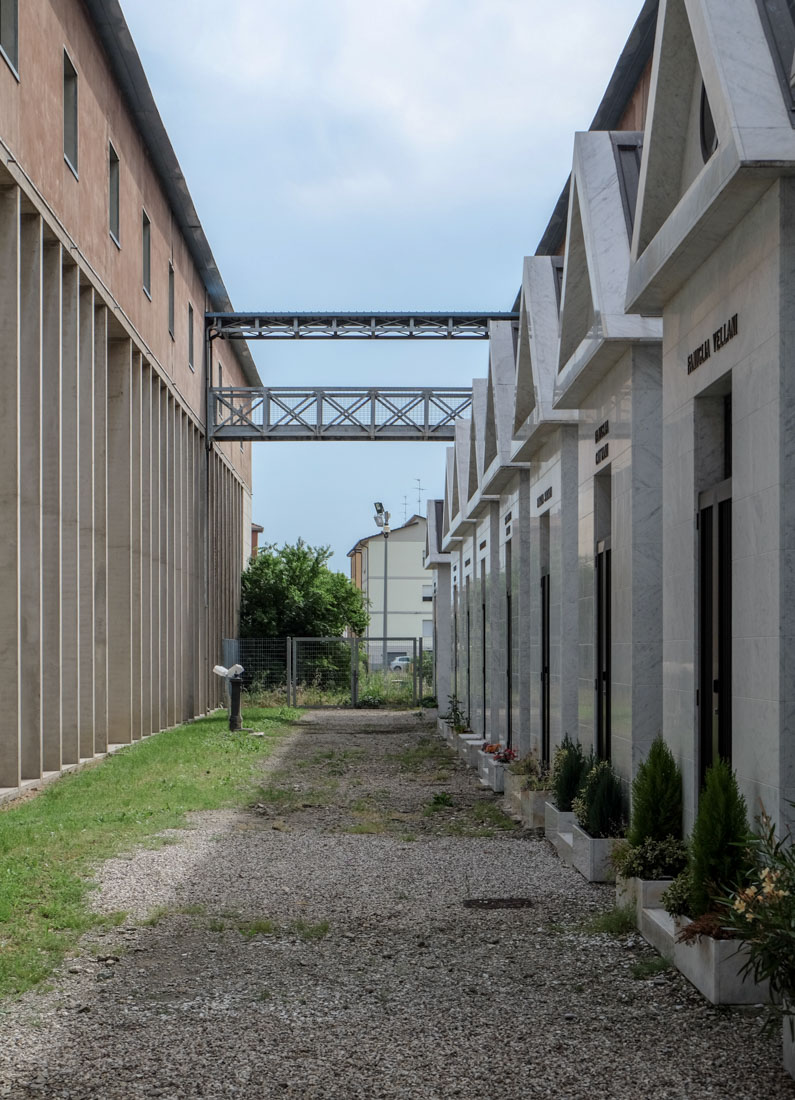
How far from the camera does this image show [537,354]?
1415 centimetres

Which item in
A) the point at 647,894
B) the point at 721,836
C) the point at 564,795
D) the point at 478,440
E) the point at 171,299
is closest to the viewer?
the point at 721,836

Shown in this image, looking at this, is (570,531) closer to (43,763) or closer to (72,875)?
(72,875)

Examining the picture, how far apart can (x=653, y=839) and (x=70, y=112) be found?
1370 centimetres

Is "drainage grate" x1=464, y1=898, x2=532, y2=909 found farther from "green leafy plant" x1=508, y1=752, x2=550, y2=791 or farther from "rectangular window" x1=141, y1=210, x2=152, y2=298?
"rectangular window" x1=141, y1=210, x2=152, y2=298

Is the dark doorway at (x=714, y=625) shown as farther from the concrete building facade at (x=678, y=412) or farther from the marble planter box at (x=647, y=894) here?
the marble planter box at (x=647, y=894)

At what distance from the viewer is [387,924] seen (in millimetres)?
8352

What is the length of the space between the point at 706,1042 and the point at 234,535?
108 feet

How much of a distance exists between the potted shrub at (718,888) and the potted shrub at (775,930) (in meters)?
0.55

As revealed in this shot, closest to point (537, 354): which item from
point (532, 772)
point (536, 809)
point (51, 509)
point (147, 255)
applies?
point (532, 772)

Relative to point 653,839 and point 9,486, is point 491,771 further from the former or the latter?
point 653,839

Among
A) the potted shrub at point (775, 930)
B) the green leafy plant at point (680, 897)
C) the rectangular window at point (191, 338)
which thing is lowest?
the green leafy plant at point (680, 897)

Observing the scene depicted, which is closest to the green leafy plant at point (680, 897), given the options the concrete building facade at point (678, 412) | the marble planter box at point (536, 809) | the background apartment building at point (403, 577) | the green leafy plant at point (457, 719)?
the concrete building facade at point (678, 412)

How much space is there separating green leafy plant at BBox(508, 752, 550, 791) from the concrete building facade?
295mm

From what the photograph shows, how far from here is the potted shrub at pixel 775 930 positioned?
5.05 m
